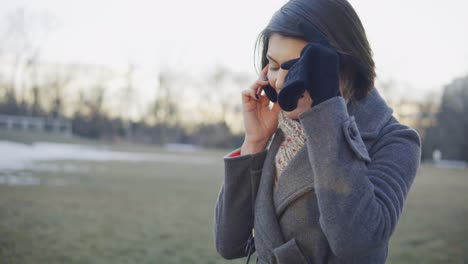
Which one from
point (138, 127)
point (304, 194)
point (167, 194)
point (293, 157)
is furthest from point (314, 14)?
point (138, 127)

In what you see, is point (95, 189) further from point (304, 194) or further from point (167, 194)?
point (304, 194)

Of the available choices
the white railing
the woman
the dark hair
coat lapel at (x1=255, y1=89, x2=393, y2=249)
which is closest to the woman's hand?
the woman

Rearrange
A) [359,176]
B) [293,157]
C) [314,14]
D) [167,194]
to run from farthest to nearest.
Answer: [167,194] < [293,157] < [314,14] < [359,176]

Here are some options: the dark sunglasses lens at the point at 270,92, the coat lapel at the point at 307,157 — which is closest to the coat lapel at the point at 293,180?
the coat lapel at the point at 307,157

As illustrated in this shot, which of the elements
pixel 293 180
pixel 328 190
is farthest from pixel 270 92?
pixel 328 190

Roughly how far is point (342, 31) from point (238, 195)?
29.1 inches

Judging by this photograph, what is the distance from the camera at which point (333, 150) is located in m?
1.20

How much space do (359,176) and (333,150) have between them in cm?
11

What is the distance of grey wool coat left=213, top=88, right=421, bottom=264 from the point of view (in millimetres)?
1184

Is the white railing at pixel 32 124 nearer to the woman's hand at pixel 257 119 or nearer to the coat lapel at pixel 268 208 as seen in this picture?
the woman's hand at pixel 257 119

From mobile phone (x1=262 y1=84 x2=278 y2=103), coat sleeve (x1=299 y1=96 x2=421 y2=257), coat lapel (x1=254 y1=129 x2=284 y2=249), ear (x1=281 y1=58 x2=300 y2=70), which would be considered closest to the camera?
coat sleeve (x1=299 y1=96 x2=421 y2=257)

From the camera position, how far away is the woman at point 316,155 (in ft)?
3.91

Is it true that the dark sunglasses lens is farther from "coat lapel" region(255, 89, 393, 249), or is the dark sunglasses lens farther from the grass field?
the grass field

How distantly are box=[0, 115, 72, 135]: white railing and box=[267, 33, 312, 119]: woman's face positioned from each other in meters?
45.4
